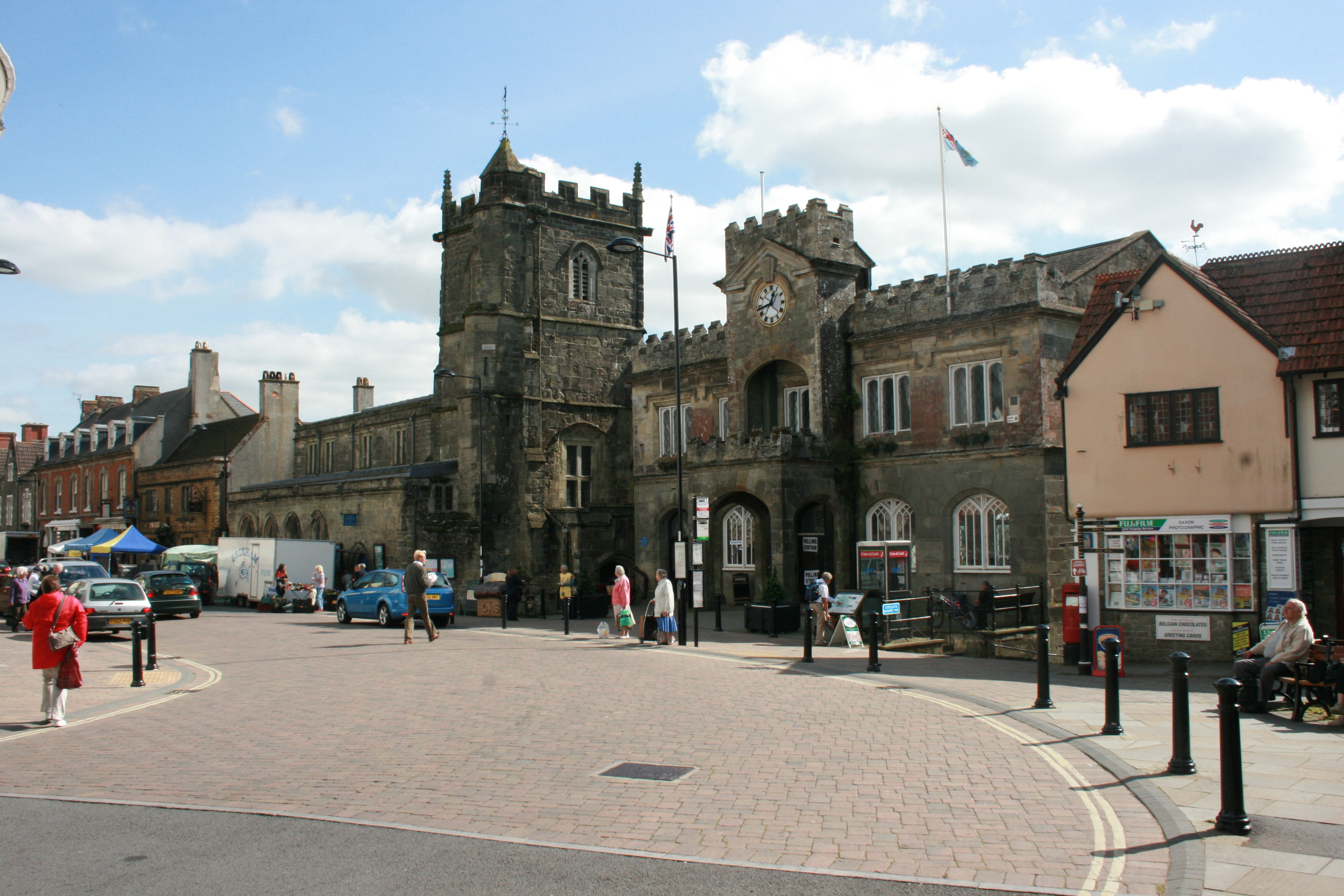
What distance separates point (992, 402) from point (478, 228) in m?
20.9

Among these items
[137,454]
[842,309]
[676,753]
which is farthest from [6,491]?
[676,753]

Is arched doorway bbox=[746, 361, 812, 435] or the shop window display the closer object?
the shop window display

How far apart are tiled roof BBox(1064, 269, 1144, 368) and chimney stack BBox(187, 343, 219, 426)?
55.7m

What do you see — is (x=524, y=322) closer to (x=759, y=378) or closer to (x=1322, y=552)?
(x=759, y=378)

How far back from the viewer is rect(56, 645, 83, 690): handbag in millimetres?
12227

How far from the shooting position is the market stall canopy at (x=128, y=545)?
36.4 meters

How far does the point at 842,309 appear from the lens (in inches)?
1237

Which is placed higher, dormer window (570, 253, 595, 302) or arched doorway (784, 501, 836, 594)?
dormer window (570, 253, 595, 302)

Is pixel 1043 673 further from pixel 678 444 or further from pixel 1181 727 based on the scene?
pixel 678 444

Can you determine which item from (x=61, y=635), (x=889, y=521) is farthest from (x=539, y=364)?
(x=61, y=635)

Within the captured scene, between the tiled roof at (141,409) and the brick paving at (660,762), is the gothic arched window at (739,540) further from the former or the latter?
the tiled roof at (141,409)

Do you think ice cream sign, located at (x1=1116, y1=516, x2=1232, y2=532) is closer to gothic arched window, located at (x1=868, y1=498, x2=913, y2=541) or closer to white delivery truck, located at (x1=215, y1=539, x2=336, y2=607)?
gothic arched window, located at (x1=868, y1=498, x2=913, y2=541)

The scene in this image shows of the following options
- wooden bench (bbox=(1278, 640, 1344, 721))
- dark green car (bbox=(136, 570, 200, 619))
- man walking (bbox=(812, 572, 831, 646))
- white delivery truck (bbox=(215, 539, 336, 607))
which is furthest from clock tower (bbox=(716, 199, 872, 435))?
wooden bench (bbox=(1278, 640, 1344, 721))

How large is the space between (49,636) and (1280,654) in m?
14.4
